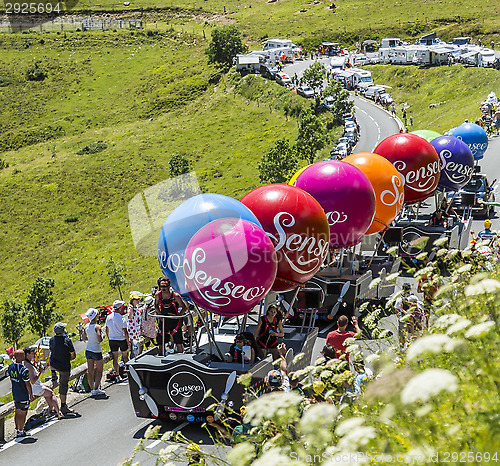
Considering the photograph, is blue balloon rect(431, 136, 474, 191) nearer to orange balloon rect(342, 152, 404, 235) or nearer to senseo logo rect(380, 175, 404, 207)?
senseo logo rect(380, 175, 404, 207)

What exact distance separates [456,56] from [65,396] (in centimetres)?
8935

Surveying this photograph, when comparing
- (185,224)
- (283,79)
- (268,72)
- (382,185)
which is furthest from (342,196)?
(268,72)

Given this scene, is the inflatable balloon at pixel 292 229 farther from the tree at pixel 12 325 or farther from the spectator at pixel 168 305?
the tree at pixel 12 325

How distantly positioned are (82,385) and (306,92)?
264 feet

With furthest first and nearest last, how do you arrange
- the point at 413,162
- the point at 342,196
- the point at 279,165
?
the point at 279,165, the point at 413,162, the point at 342,196

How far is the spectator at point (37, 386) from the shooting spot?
12.8 metres

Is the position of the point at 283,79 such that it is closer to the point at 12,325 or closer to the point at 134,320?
the point at 12,325

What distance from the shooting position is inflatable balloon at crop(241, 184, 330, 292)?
45.5ft

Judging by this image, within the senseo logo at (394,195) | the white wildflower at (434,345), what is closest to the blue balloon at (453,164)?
the senseo logo at (394,195)

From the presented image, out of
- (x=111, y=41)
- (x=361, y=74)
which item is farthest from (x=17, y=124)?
(x=361, y=74)

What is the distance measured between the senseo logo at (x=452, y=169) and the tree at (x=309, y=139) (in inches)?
1723

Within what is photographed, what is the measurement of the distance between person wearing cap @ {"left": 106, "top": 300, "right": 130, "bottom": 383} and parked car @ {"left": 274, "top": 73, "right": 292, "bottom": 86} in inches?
3426

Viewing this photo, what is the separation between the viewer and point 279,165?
205ft

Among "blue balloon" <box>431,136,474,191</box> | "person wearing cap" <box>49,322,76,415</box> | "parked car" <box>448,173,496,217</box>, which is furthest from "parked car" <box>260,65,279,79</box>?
"person wearing cap" <box>49,322,76,415</box>
